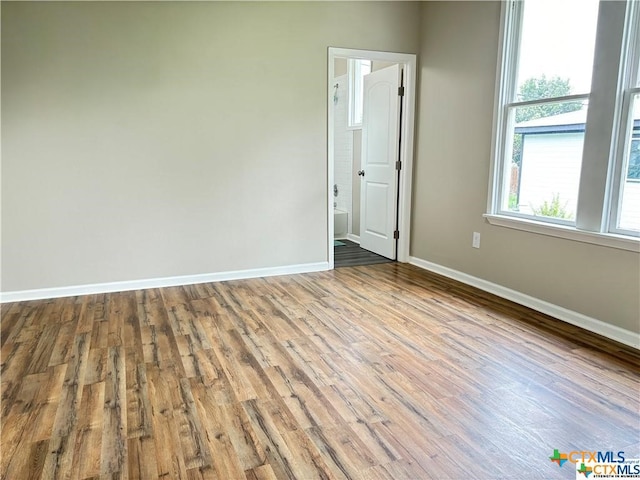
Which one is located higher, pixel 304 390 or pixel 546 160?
pixel 546 160

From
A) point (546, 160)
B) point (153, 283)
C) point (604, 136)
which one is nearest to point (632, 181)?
point (604, 136)

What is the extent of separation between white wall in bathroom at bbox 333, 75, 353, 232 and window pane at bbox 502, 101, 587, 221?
9.19 ft

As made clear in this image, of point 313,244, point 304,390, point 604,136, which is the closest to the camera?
point 304,390

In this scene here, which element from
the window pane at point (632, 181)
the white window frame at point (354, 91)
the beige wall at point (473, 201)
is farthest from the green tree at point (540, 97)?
the white window frame at point (354, 91)

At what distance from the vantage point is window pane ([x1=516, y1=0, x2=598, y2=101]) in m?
2.94

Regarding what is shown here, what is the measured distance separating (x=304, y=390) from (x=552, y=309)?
204 cm

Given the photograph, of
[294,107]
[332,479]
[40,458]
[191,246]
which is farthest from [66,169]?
[332,479]

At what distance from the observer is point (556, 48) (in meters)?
3.16

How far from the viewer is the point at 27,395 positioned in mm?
2164

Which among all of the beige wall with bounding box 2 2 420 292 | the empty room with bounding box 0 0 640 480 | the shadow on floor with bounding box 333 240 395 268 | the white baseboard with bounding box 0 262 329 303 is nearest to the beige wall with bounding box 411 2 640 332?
the empty room with bounding box 0 0 640 480

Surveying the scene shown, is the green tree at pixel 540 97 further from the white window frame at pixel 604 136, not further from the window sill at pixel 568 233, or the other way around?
the window sill at pixel 568 233

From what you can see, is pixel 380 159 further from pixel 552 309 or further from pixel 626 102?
pixel 626 102

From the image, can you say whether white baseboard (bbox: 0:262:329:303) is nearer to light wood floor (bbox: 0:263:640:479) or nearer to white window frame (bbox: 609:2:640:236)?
light wood floor (bbox: 0:263:640:479)

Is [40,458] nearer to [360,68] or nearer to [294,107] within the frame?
[294,107]
